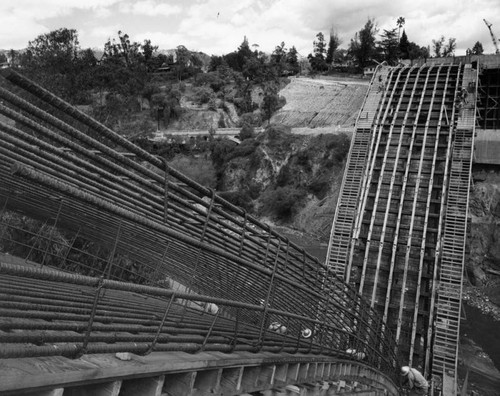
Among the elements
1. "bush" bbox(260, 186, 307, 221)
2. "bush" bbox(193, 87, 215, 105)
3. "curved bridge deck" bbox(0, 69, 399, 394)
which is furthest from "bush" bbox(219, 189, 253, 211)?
"curved bridge deck" bbox(0, 69, 399, 394)

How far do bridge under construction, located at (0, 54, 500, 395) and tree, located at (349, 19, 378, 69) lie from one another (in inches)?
1218

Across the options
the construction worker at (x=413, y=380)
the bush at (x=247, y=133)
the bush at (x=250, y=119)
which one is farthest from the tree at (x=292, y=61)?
the construction worker at (x=413, y=380)

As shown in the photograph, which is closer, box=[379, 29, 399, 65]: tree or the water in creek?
the water in creek

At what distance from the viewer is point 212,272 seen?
22.6 feet

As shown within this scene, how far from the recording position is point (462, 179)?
17938 millimetres

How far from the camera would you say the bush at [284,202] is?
1046 inches

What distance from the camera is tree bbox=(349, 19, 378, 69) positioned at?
50156 millimetres

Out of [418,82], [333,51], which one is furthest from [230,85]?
[418,82]

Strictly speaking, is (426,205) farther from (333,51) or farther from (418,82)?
(333,51)

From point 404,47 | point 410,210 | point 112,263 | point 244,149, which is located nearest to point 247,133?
point 244,149

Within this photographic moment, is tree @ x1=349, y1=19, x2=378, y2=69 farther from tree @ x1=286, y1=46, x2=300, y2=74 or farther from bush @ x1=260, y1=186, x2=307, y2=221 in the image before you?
bush @ x1=260, y1=186, x2=307, y2=221

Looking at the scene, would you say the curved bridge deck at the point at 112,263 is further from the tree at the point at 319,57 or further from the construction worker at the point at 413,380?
the tree at the point at 319,57

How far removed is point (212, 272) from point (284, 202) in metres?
19.9

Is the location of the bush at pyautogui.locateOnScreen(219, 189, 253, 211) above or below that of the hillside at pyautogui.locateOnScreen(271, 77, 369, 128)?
below
